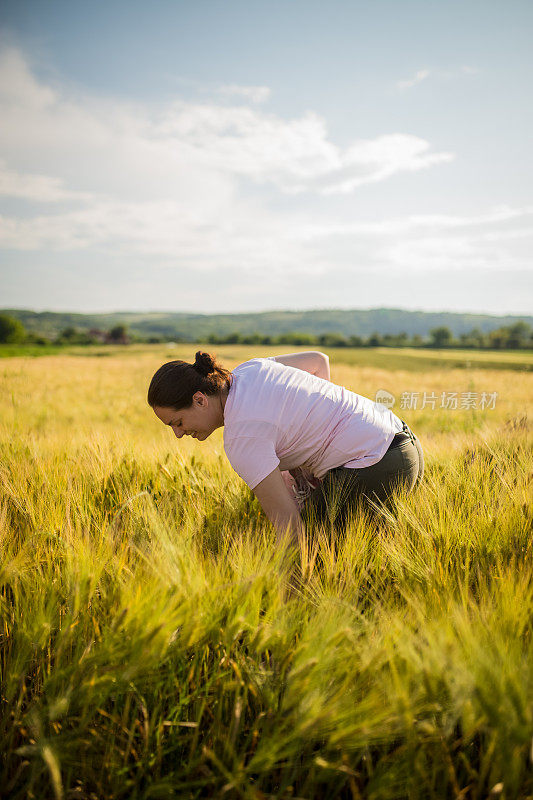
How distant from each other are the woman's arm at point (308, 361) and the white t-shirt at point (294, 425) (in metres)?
0.47

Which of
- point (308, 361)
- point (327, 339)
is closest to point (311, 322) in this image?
point (327, 339)

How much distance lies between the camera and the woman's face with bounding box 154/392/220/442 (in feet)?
6.91

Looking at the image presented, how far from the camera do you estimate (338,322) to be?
183 meters

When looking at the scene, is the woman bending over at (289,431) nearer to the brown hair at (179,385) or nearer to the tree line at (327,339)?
the brown hair at (179,385)

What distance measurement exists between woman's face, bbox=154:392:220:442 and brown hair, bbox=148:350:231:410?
3cm

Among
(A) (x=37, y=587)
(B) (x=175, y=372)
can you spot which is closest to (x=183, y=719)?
(A) (x=37, y=587)

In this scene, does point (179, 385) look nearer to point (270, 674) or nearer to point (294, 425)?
point (294, 425)

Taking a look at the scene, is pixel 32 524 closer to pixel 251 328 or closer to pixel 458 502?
pixel 458 502

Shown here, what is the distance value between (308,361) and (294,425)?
827 mm

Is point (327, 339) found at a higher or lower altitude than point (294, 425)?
higher

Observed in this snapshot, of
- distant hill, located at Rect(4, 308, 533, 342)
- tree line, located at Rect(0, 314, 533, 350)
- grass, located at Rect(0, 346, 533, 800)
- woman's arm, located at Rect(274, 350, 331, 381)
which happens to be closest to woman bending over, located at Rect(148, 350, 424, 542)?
grass, located at Rect(0, 346, 533, 800)

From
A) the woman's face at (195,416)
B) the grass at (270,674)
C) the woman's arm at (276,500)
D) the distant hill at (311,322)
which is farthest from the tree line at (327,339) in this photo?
the distant hill at (311,322)

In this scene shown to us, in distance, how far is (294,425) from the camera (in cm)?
218

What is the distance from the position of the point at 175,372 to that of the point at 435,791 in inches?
64.6
